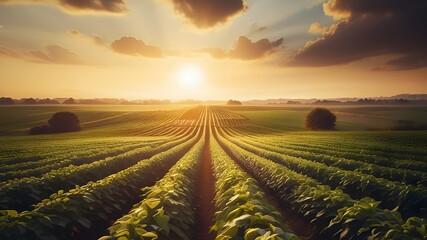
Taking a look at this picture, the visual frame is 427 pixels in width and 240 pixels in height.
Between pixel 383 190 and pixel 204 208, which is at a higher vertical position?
pixel 383 190

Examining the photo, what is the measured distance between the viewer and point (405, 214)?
25.9 ft

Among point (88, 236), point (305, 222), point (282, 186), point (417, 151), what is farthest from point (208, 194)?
point (417, 151)

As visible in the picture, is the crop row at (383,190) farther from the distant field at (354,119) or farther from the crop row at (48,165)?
the distant field at (354,119)

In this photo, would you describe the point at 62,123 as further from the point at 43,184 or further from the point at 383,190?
the point at 383,190

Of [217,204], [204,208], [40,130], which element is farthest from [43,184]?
[40,130]

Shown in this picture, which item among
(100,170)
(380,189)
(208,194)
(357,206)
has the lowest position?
(208,194)

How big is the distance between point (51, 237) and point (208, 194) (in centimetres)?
961

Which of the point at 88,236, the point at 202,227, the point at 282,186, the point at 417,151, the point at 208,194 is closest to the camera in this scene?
the point at 88,236

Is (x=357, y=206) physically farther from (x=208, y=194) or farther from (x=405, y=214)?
(x=208, y=194)

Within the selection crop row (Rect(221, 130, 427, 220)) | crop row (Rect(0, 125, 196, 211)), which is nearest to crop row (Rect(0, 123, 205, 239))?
crop row (Rect(0, 125, 196, 211))

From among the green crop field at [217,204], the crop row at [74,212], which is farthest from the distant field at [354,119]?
the crop row at [74,212]

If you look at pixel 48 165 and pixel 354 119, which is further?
pixel 354 119

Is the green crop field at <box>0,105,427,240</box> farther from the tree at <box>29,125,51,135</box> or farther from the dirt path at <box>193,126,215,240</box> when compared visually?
the tree at <box>29,125,51,135</box>

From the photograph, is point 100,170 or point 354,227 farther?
point 100,170
